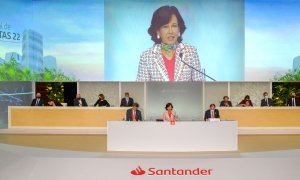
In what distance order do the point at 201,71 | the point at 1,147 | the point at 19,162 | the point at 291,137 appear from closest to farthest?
1. the point at 19,162
2. the point at 1,147
3. the point at 291,137
4. the point at 201,71

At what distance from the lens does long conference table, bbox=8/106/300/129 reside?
38.1 feet

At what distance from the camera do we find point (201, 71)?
1283cm

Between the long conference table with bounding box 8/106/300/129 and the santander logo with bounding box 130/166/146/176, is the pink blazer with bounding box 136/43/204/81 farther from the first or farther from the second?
the santander logo with bounding box 130/166/146/176

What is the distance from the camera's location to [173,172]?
165 inches

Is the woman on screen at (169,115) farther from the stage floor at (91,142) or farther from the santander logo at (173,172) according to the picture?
the santander logo at (173,172)

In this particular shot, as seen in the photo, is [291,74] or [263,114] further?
[291,74]

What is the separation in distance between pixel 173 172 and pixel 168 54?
8864 millimetres

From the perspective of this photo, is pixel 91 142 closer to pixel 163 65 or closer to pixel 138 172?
pixel 163 65

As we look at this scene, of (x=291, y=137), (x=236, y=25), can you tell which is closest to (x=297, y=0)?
(x=236, y=25)

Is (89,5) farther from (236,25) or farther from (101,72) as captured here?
(236,25)

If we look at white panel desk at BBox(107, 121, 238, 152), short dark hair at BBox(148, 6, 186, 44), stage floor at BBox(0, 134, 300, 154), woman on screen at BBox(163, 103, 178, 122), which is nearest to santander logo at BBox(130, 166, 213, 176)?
white panel desk at BBox(107, 121, 238, 152)

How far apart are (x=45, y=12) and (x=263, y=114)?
281 inches

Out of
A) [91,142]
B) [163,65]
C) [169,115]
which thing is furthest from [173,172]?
[163,65]

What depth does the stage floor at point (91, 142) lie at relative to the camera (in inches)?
356
